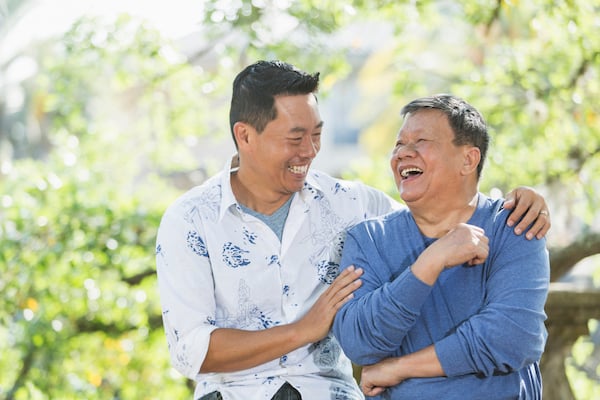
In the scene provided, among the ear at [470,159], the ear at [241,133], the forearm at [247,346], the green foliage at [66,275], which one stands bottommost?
the green foliage at [66,275]

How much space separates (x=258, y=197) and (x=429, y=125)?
68 centimetres

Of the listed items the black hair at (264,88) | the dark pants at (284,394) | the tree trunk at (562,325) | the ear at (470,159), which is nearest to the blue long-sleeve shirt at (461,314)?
the ear at (470,159)

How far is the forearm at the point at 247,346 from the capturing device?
118 inches

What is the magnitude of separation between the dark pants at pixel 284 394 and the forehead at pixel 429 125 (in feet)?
2.82

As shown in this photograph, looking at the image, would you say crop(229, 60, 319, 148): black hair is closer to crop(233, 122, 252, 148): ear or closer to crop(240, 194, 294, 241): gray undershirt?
crop(233, 122, 252, 148): ear

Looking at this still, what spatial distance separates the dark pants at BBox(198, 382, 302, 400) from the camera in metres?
3.11

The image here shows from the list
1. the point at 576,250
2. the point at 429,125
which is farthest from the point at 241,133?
the point at 576,250

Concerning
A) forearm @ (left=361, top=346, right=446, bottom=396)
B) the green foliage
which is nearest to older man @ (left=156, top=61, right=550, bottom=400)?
forearm @ (left=361, top=346, right=446, bottom=396)

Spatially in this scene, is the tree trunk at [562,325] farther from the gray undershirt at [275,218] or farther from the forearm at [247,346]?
the forearm at [247,346]

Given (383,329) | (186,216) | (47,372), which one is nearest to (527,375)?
(383,329)

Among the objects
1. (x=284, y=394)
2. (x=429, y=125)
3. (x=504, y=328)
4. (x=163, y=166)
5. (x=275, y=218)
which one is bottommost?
(x=163, y=166)

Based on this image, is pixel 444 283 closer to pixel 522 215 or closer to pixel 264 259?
pixel 522 215

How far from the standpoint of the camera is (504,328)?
2668 millimetres

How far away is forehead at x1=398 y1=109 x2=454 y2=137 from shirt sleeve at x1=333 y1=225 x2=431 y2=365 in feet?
1.21
